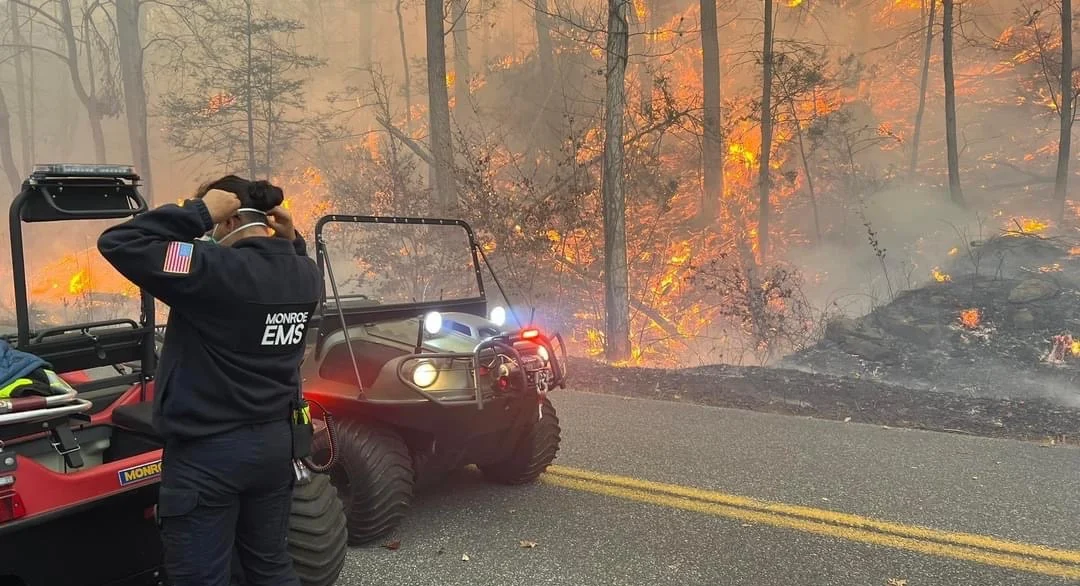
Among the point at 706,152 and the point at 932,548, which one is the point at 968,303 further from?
the point at 932,548

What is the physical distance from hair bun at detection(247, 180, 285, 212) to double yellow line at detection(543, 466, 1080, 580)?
9.39ft

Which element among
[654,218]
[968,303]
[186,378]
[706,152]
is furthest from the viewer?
[706,152]

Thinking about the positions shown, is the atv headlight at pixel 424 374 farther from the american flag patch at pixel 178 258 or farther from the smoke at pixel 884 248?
the smoke at pixel 884 248

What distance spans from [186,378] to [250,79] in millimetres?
24795

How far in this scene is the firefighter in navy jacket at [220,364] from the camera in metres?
2.02

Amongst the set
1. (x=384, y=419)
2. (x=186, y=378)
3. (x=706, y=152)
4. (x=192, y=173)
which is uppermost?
(x=192, y=173)

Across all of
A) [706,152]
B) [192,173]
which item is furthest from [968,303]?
[192,173]

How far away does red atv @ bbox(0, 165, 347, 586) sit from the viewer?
2244 mm

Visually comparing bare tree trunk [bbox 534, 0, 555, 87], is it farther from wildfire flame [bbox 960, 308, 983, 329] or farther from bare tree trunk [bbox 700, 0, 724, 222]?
wildfire flame [bbox 960, 308, 983, 329]

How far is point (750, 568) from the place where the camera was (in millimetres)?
3271

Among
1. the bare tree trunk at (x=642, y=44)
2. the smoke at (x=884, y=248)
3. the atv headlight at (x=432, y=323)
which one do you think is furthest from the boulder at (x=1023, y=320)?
the bare tree trunk at (x=642, y=44)

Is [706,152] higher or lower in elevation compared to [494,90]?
lower

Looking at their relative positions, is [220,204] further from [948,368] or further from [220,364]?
[948,368]

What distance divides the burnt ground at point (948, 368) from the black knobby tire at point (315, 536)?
4516mm
